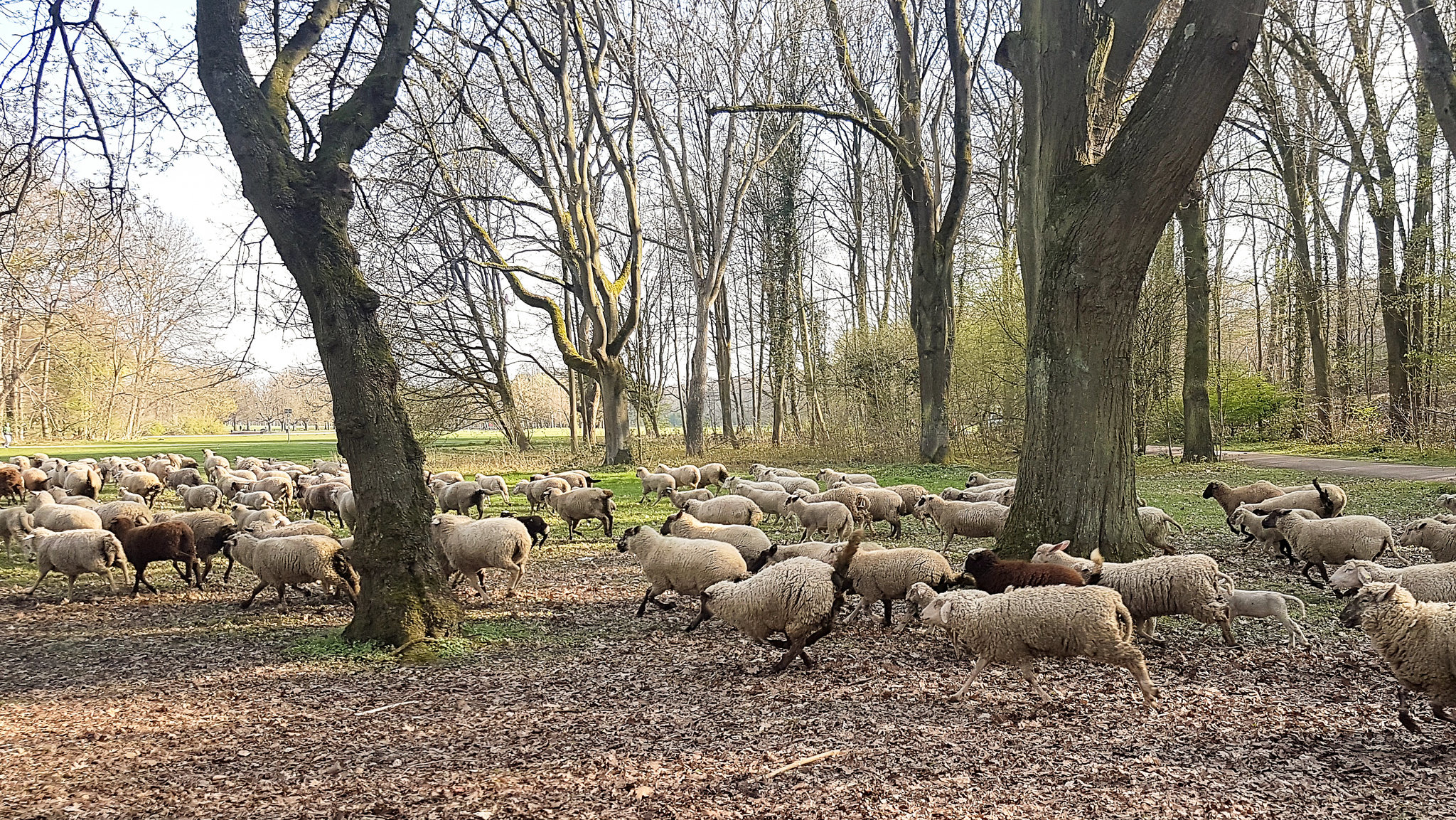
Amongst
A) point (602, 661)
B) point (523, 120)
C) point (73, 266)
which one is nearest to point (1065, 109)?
point (602, 661)

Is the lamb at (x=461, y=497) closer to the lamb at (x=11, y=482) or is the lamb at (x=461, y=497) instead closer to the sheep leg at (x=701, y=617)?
the sheep leg at (x=701, y=617)

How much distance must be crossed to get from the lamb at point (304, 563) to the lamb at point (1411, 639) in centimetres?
846

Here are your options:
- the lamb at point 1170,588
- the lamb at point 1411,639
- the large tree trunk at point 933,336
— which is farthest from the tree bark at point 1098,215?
the large tree trunk at point 933,336

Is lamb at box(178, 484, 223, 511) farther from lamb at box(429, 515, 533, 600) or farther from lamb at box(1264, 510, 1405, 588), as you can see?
lamb at box(1264, 510, 1405, 588)

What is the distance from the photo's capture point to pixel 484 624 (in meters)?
7.89

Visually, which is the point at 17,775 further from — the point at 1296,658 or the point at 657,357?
the point at 657,357

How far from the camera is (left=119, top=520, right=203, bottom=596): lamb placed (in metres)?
9.26

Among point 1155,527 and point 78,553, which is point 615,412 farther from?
point 1155,527

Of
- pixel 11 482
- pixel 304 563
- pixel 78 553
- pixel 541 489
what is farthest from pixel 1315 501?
pixel 11 482

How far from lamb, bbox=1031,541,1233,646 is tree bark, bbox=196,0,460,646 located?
543 cm

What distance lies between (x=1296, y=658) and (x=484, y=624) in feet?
22.8

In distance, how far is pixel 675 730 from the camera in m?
5.12

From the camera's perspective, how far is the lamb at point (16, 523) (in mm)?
11688

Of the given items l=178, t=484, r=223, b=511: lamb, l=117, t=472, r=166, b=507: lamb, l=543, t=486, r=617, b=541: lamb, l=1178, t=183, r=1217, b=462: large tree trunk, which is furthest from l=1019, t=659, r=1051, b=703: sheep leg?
l=1178, t=183, r=1217, b=462: large tree trunk
